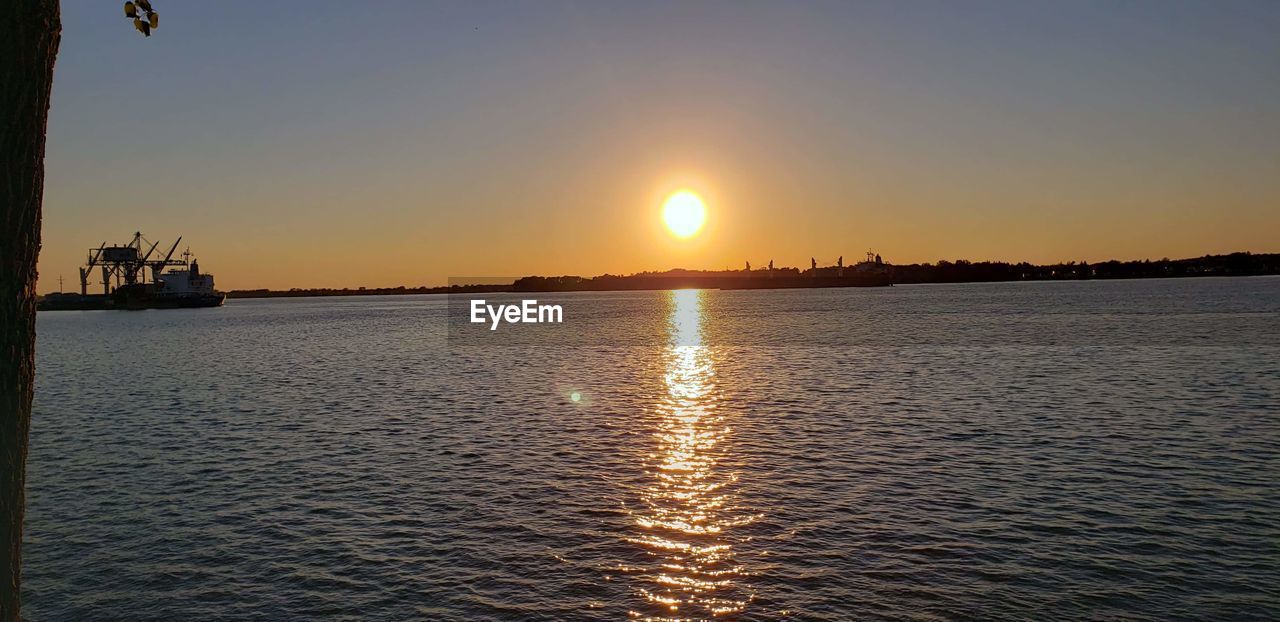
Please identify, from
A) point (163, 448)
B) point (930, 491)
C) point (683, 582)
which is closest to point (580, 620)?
point (683, 582)

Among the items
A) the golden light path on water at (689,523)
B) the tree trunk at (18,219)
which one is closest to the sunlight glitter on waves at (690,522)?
the golden light path on water at (689,523)

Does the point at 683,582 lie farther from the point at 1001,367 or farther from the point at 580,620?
the point at 1001,367

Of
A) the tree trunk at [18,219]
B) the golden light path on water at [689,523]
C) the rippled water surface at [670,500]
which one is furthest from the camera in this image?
the rippled water surface at [670,500]

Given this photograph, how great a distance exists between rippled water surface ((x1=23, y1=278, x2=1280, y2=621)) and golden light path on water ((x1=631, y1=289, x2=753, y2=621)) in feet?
0.28

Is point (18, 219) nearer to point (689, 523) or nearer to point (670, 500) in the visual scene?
point (689, 523)

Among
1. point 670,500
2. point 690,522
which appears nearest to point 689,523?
point 690,522

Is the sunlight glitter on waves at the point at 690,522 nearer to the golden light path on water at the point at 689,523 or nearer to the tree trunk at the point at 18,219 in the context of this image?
the golden light path on water at the point at 689,523

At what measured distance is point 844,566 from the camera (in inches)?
599

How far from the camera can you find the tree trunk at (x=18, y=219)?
4.46 metres

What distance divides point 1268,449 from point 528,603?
25.9m

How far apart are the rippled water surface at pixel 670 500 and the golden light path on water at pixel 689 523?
0.09 m

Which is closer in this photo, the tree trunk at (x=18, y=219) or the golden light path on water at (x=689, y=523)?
the tree trunk at (x=18, y=219)

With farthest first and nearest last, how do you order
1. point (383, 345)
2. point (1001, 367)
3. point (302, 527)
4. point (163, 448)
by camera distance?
point (383, 345) < point (1001, 367) < point (163, 448) < point (302, 527)

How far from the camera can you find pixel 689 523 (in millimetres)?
18344
